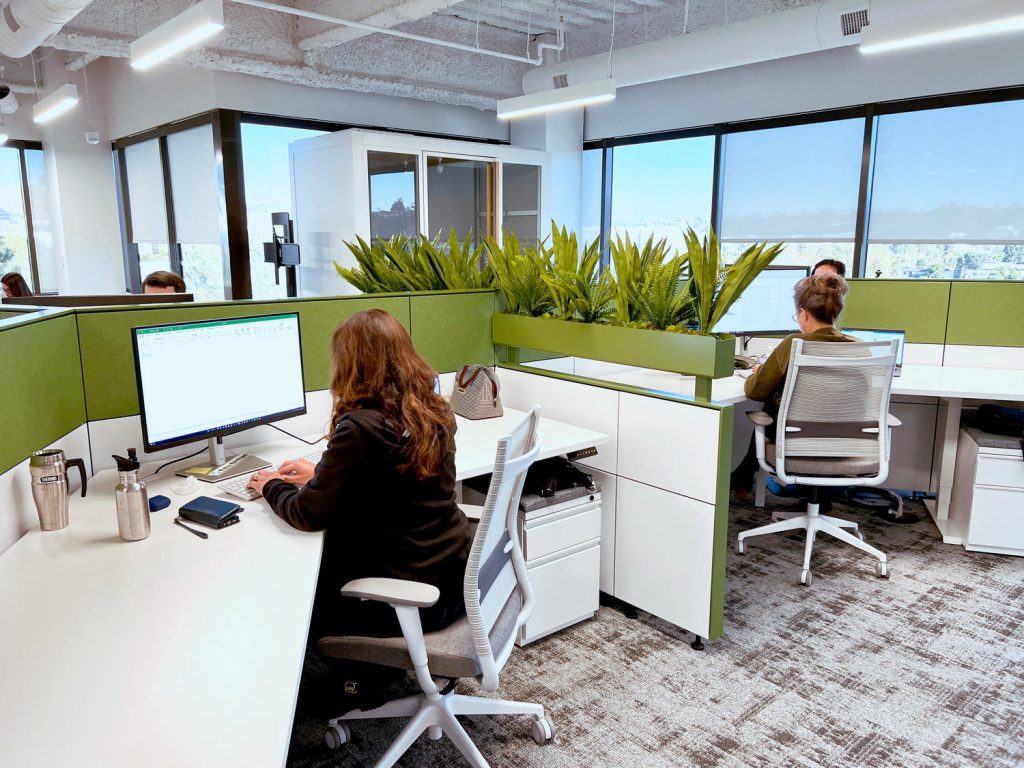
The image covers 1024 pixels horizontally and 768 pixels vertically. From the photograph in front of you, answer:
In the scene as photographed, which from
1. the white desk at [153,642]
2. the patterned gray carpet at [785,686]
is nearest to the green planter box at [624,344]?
the patterned gray carpet at [785,686]

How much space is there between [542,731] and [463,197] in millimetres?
4853

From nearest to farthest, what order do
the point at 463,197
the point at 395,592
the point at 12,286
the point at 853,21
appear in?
1. the point at 395,592
2. the point at 12,286
3. the point at 853,21
4. the point at 463,197

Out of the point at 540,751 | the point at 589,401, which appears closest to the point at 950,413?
the point at 589,401

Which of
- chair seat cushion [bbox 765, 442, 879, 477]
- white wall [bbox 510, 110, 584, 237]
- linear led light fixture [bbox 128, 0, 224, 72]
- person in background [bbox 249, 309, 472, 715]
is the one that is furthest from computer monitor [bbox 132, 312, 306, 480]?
white wall [bbox 510, 110, 584, 237]

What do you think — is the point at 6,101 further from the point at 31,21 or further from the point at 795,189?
Result: the point at 795,189

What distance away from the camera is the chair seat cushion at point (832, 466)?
2.59 metres

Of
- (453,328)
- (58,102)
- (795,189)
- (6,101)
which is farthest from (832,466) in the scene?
(6,101)

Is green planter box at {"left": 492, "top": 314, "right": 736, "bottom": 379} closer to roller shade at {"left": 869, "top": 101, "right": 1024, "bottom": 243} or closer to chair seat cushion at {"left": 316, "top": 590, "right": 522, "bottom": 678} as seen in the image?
chair seat cushion at {"left": 316, "top": 590, "right": 522, "bottom": 678}

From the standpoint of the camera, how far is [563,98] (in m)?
4.45

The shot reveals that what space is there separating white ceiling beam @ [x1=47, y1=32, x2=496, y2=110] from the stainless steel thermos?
384cm

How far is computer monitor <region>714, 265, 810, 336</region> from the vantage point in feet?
10.7

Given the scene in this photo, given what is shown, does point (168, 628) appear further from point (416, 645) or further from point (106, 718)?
point (416, 645)

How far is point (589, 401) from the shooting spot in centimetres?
240

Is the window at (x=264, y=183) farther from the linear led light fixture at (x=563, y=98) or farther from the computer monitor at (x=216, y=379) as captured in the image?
the computer monitor at (x=216, y=379)
